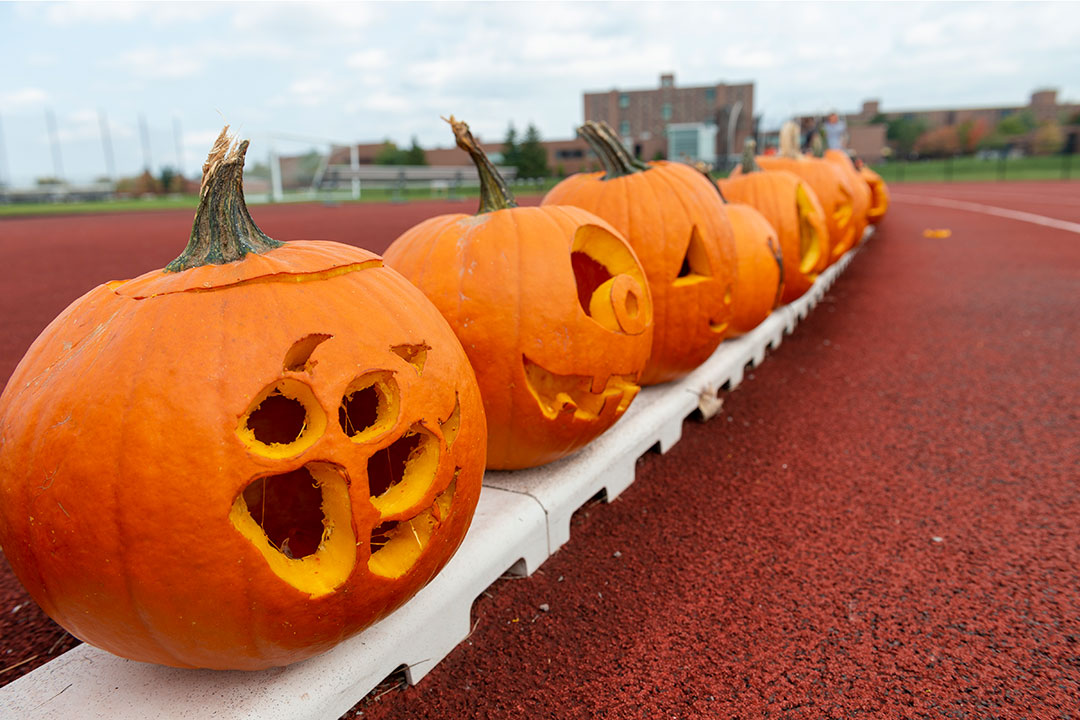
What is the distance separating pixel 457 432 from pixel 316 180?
135 ft

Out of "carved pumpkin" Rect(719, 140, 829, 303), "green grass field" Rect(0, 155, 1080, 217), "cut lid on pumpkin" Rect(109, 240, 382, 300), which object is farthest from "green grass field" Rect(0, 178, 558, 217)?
"cut lid on pumpkin" Rect(109, 240, 382, 300)

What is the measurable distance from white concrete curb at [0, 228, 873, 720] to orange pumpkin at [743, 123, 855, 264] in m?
4.88

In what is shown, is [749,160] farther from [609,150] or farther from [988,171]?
[988,171]

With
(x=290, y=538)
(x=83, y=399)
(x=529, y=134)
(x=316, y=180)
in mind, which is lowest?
(x=290, y=538)

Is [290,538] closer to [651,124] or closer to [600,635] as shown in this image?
[600,635]

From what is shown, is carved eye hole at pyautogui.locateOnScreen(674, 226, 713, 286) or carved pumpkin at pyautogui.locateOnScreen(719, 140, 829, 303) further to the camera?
carved pumpkin at pyautogui.locateOnScreen(719, 140, 829, 303)

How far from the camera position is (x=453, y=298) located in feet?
7.58

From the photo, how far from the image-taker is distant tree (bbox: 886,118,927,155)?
2937 inches

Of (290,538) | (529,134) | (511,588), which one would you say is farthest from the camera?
(529,134)

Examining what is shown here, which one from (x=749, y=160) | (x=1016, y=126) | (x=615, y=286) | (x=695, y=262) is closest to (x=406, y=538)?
(x=615, y=286)

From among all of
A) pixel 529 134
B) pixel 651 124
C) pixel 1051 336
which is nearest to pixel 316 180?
pixel 529 134

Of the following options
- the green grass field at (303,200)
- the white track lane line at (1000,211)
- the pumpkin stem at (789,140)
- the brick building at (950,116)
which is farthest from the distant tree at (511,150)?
the pumpkin stem at (789,140)

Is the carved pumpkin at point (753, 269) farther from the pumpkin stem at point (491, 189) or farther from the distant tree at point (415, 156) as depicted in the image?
the distant tree at point (415, 156)

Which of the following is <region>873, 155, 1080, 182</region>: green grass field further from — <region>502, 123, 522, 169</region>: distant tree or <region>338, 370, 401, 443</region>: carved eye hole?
<region>338, 370, 401, 443</region>: carved eye hole
